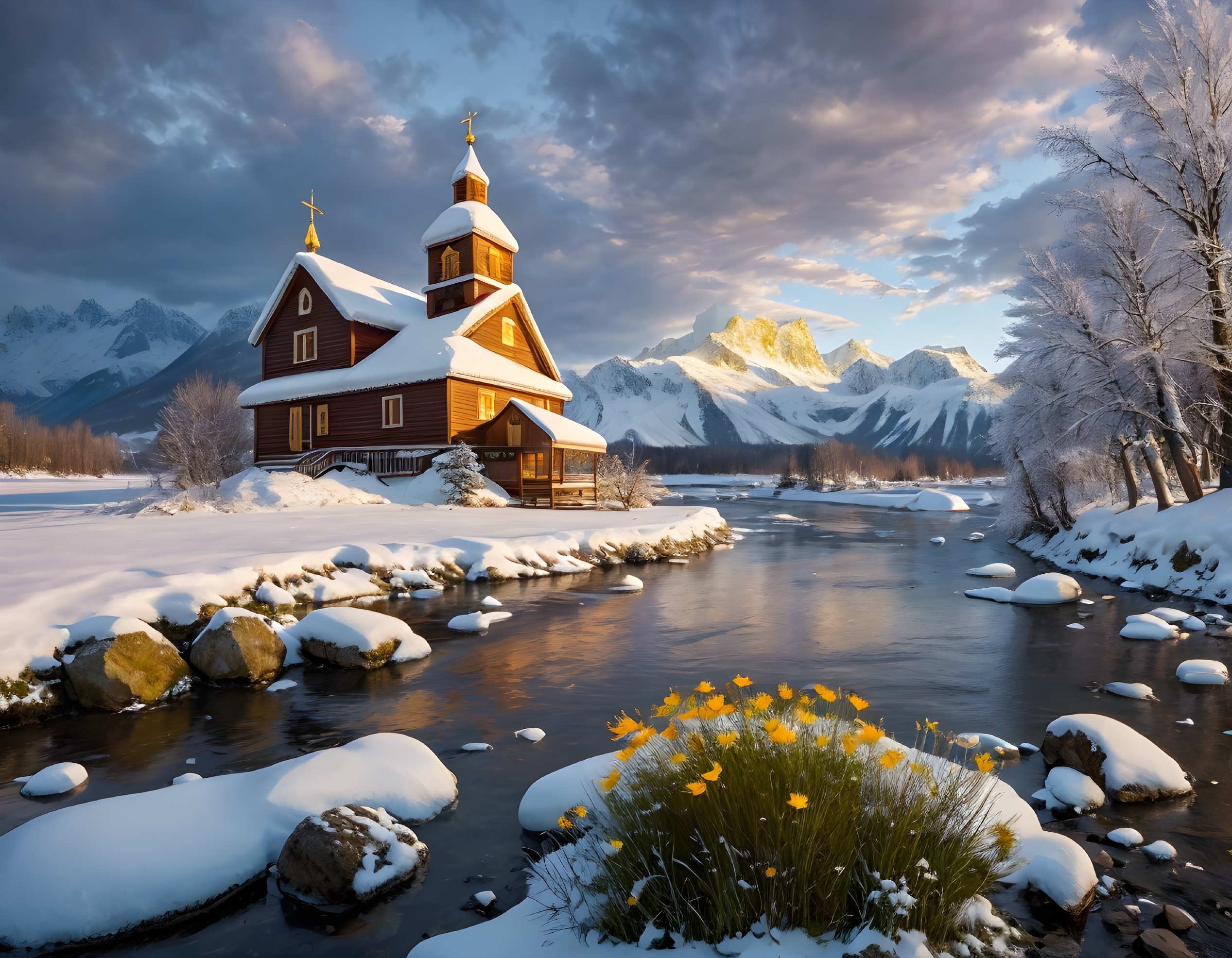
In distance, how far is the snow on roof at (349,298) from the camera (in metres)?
32.9

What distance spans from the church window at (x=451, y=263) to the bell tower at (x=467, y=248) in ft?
0.09

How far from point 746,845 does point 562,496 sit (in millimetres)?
29790

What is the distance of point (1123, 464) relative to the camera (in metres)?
22.3

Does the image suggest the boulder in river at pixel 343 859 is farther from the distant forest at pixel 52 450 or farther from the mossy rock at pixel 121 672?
the distant forest at pixel 52 450

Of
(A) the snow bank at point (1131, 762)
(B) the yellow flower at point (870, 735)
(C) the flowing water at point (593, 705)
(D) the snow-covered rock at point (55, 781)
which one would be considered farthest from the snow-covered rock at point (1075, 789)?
(D) the snow-covered rock at point (55, 781)

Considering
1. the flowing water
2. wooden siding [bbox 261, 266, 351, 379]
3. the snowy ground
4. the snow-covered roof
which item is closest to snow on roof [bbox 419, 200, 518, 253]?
Result: the snow-covered roof

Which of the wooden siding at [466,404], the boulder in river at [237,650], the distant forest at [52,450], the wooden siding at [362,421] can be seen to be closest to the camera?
the boulder in river at [237,650]

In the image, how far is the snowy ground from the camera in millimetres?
9320

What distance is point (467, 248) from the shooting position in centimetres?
3488

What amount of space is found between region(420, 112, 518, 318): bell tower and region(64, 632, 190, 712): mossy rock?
93.5 feet

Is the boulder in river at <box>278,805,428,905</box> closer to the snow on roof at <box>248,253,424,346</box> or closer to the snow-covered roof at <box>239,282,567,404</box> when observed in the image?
the snow-covered roof at <box>239,282,567,404</box>

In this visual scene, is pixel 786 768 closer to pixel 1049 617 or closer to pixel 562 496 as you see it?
pixel 1049 617

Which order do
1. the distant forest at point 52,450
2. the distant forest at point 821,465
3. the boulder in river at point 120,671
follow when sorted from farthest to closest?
the distant forest at point 821,465
the distant forest at point 52,450
the boulder in river at point 120,671

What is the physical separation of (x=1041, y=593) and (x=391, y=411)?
27.2 meters
